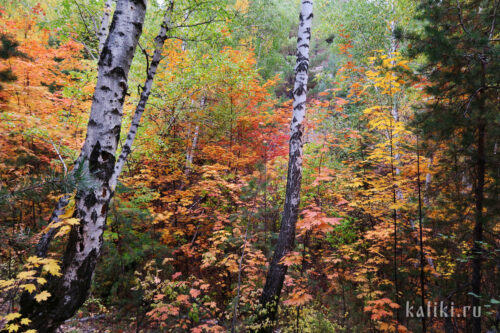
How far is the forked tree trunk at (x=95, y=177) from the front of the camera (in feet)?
5.99

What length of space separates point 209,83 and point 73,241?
703 cm

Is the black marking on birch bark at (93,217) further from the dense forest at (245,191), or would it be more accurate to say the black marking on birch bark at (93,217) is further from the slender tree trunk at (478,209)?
the slender tree trunk at (478,209)

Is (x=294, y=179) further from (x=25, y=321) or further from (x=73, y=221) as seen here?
(x=25, y=321)

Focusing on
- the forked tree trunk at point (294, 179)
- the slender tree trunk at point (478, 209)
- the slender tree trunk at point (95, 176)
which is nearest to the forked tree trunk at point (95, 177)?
the slender tree trunk at point (95, 176)

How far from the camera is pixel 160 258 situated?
5809 mm

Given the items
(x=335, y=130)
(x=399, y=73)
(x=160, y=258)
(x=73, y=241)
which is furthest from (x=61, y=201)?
(x=335, y=130)

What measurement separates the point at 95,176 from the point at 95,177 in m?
0.01

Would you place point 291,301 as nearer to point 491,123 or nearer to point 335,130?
point 491,123

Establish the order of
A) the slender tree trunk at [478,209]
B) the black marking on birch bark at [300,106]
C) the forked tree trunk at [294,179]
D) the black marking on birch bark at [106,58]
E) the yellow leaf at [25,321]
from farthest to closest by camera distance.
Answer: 1. the black marking on birch bark at [300,106]
2. the forked tree trunk at [294,179]
3. the slender tree trunk at [478,209]
4. the black marking on birch bark at [106,58]
5. the yellow leaf at [25,321]

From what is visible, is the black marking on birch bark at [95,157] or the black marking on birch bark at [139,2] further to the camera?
the black marking on birch bark at [139,2]

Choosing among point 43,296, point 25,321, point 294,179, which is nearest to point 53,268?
point 43,296

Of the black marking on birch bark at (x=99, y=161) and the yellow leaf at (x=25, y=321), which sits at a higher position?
the black marking on birch bark at (x=99, y=161)

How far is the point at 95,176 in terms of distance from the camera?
189 centimetres

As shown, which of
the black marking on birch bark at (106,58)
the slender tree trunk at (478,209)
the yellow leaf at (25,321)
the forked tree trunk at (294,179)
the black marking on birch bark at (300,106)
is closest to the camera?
the yellow leaf at (25,321)
